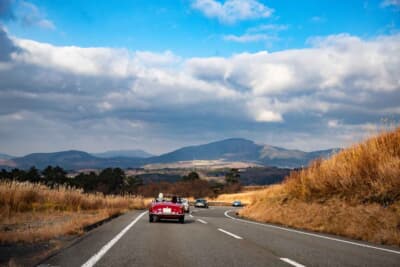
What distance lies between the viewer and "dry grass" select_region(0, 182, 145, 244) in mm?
13353

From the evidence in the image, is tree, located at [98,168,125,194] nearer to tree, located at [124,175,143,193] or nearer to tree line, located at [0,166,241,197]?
tree line, located at [0,166,241,197]

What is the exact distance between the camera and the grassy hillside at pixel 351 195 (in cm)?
1467

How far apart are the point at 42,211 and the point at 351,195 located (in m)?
15.2

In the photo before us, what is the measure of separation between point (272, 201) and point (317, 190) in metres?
5.72

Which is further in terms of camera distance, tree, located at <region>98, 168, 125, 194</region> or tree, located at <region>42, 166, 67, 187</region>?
tree, located at <region>98, 168, 125, 194</region>

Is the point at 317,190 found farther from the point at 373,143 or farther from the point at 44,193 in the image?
the point at 44,193

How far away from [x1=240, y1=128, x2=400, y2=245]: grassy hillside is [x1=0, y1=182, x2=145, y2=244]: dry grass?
907cm

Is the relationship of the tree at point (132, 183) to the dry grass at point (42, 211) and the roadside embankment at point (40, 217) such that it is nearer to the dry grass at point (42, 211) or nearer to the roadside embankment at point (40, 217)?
the roadside embankment at point (40, 217)

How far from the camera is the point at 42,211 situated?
76.3 feet

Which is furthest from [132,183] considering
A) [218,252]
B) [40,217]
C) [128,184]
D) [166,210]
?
[218,252]

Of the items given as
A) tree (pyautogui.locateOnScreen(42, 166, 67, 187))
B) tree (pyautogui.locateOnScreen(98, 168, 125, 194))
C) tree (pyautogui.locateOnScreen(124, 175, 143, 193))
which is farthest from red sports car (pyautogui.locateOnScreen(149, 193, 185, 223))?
tree (pyautogui.locateOnScreen(124, 175, 143, 193))

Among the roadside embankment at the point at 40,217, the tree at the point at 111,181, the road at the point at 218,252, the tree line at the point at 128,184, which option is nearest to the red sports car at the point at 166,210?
the roadside embankment at the point at 40,217

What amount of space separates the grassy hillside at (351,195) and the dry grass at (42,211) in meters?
9.07

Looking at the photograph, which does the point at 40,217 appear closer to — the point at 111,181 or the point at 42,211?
the point at 42,211
